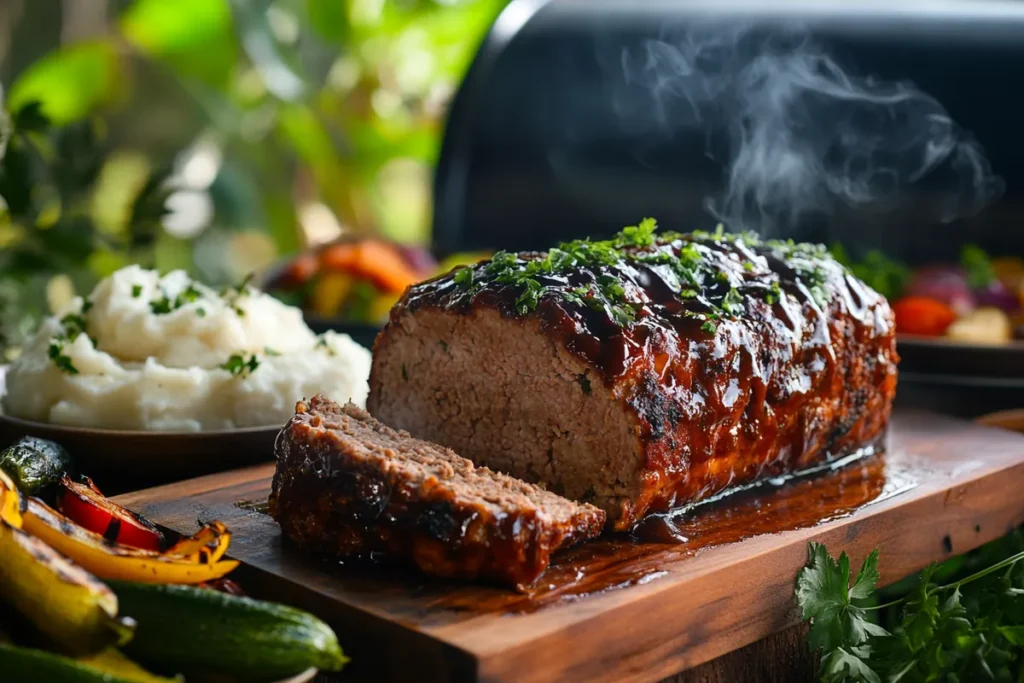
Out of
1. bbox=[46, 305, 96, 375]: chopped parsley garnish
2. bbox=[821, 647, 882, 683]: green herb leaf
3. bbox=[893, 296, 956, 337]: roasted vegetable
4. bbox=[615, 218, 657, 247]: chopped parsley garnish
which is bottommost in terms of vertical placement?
bbox=[821, 647, 882, 683]: green herb leaf

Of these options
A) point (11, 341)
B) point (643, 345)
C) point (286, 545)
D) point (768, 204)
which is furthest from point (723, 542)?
point (768, 204)

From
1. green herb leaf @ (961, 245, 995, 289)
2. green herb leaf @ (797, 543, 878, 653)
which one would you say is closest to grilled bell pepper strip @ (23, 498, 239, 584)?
green herb leaf @ (797, 543, 878, 653)

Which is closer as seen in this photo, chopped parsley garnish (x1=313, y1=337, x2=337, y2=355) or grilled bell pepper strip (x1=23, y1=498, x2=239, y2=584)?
grilled bell pepper strip (x1=23, y1=498, x2=239, y2=584)

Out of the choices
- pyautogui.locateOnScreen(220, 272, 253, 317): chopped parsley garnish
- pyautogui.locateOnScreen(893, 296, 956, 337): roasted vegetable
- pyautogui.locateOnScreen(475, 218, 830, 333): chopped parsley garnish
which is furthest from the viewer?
pyautogui.locateOnScreen(893, 296, 956, 337): roasted vegetable

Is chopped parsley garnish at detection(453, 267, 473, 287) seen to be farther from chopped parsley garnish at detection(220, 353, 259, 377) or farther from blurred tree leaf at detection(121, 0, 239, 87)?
blurred tree leaf at detection(121, 0, 239, 87)

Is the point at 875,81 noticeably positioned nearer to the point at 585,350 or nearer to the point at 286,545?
the point at 585,350

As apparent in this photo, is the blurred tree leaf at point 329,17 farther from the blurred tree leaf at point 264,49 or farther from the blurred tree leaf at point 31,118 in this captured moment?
the blurred tree leaf at point 31,118

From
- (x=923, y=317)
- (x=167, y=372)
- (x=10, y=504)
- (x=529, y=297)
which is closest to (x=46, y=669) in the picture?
(x=10, y=504)
